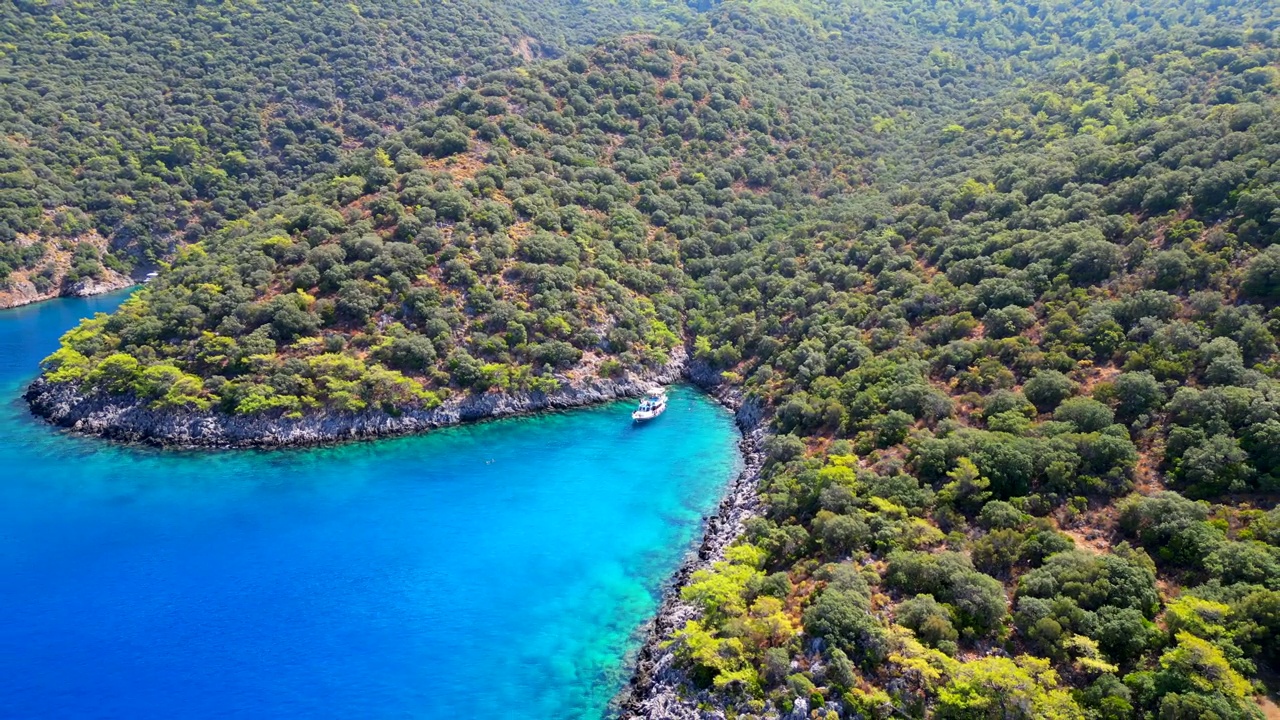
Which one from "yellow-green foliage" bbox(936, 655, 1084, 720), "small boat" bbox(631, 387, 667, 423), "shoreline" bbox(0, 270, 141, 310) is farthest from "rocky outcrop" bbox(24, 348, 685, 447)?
"yellow-green foliage" bbox(936, 655, 1084, 720)

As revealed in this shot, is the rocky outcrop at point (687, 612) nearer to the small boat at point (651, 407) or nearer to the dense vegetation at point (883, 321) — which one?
the dense vegetation at point (883, 321)

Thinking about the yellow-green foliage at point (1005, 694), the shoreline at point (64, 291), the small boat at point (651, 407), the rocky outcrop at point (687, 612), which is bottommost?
the shoreline at point (64, 291)

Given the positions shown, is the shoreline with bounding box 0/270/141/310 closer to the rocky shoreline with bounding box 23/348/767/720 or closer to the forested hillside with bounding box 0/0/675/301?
the forested hillside with bounding box 0/0/675/301

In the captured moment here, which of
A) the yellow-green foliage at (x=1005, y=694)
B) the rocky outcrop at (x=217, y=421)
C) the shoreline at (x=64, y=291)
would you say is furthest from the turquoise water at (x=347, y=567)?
the shoreline at (x=64, y=291)

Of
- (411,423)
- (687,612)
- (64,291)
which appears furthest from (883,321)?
(64,291)

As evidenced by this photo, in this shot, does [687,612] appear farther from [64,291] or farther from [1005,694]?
[64,291]

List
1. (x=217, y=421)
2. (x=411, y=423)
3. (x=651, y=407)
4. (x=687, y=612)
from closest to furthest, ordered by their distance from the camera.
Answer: (x=687, y=612)
(x=217, y=421)
(x=411, y=423)
(x=651, y=407)

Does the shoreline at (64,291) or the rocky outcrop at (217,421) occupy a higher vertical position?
the rocky outcrop at (217,421)
